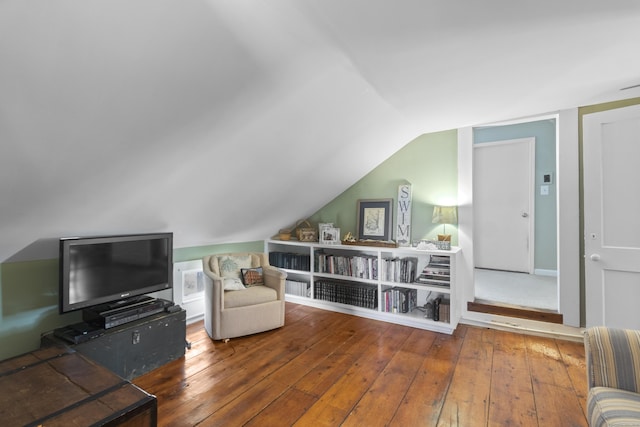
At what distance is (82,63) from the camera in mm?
1247

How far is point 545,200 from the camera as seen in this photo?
4340mm

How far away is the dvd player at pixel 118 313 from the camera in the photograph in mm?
2174

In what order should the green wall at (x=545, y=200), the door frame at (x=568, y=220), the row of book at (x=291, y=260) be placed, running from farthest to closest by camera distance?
the green wall at (x=545, y=200) → the row of book at (x=291, y=260) → the door frame at (x=568, y=220)

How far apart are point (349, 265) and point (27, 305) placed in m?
2.85

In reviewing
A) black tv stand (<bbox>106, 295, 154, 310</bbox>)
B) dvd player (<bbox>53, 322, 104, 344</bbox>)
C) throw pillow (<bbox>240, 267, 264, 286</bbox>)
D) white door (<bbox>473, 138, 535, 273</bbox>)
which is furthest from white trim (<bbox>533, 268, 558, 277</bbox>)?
dvd player (<bbox>53, 322, 104, 344</bbox>)

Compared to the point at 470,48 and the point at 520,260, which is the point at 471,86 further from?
the point at 520,260

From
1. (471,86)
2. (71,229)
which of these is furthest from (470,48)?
(71,229)

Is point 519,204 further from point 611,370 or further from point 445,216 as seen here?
point 611,370

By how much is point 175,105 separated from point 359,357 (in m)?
2.29

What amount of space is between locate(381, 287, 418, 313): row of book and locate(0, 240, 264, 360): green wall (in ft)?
9.32

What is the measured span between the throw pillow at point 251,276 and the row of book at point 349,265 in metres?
0.81

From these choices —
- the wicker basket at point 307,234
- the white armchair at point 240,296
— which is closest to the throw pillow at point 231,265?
the white armchair at point 240,296

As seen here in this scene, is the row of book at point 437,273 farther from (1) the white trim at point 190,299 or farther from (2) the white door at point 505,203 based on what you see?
(1) the white trim at point 190,299

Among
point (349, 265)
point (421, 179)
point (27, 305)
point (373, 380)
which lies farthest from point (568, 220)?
point (27, 305)
